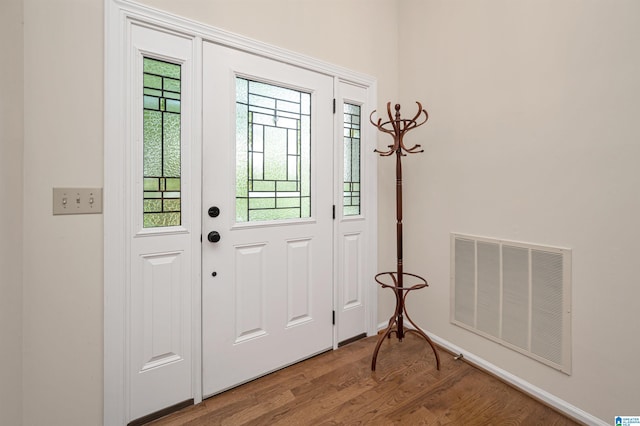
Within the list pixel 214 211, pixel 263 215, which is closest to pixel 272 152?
pixel 263 215

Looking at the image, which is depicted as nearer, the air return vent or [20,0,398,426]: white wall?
[20,0,398,426]: white wall

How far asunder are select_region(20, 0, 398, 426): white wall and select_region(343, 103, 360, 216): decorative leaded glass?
135cm

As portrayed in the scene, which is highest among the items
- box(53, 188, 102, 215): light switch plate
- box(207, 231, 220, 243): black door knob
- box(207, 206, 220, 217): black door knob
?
box(53, 188, 102, 215): light switch plate

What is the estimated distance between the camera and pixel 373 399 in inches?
63.9

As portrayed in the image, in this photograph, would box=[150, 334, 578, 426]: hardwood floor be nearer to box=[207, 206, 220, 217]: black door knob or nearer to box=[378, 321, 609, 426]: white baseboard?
box=[378, 321, 609, 426]: white baseboard

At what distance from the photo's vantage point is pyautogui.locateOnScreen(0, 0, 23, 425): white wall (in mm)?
1089

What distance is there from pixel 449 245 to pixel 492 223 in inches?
14.1

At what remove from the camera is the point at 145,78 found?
1456mm

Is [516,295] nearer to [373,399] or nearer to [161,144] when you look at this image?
[373,399]

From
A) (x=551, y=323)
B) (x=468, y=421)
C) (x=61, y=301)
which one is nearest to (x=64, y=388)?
(x=61, y=301)

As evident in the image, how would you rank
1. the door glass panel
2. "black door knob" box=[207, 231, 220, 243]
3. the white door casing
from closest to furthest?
"black door knob" box=[207, 231, 220, 243] → the door glass panel → the white door casing

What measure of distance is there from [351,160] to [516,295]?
4.67ft

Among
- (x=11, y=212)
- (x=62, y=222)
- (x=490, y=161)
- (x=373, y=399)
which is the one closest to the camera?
(x=11, y=212)

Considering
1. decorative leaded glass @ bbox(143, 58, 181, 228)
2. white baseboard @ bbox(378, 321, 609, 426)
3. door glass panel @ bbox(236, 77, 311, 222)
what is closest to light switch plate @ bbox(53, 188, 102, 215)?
decorative leaded glass @ bbox(143, 58, 181, 228)
